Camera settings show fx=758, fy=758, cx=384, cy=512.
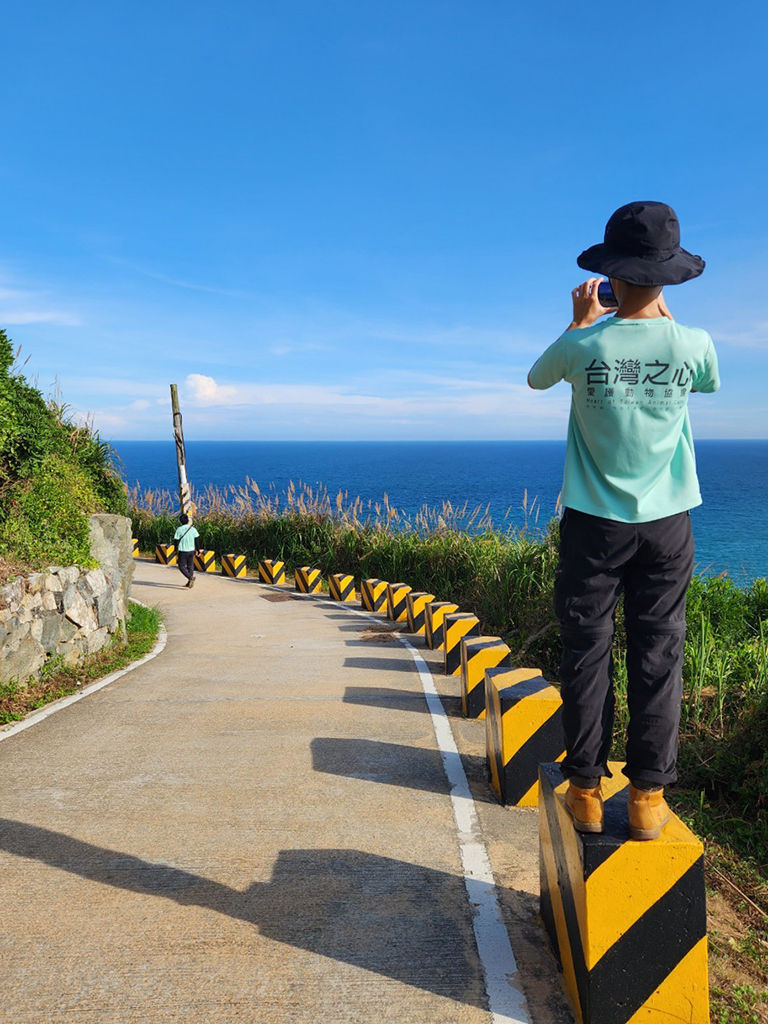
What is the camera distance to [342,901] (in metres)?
3.54

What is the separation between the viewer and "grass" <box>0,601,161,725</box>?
274 inches

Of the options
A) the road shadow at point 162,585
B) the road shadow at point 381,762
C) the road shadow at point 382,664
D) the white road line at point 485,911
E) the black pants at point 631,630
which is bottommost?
the road shadow at point 162,585

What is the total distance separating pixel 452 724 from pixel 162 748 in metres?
2.40

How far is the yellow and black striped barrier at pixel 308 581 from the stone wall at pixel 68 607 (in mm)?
6238

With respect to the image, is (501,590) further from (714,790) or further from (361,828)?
(361,828)

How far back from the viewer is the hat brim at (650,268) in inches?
107

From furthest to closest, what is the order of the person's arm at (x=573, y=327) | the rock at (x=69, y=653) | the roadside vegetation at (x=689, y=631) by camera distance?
the rock at (x=69, y=653), the roadside vegetation at (x=689, y=631), the person's arm at (x=573, y=327)

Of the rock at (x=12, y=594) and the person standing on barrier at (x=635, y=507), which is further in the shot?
the rock at (x=12, y=594)

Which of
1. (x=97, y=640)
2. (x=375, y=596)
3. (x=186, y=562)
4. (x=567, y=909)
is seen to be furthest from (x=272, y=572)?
(x=567, y=909)

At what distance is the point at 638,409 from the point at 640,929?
186cm

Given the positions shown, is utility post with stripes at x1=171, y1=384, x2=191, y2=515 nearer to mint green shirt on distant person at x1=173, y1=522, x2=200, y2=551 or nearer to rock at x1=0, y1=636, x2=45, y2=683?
mint green shirt on distant person at x1=173, y1=522, x2=200, y2=551

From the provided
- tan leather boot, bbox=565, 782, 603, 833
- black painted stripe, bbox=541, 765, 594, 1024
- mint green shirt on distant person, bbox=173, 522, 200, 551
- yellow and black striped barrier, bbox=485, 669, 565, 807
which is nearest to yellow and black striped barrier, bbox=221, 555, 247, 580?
mint green shirt on distant person, bbox=173, 522, 200, 551

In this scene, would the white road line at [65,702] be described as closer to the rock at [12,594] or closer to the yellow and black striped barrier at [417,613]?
the rock at [12,594]

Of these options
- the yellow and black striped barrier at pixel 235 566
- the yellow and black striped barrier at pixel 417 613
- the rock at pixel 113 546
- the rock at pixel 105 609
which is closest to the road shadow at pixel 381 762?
the rock at pixel 105 609
